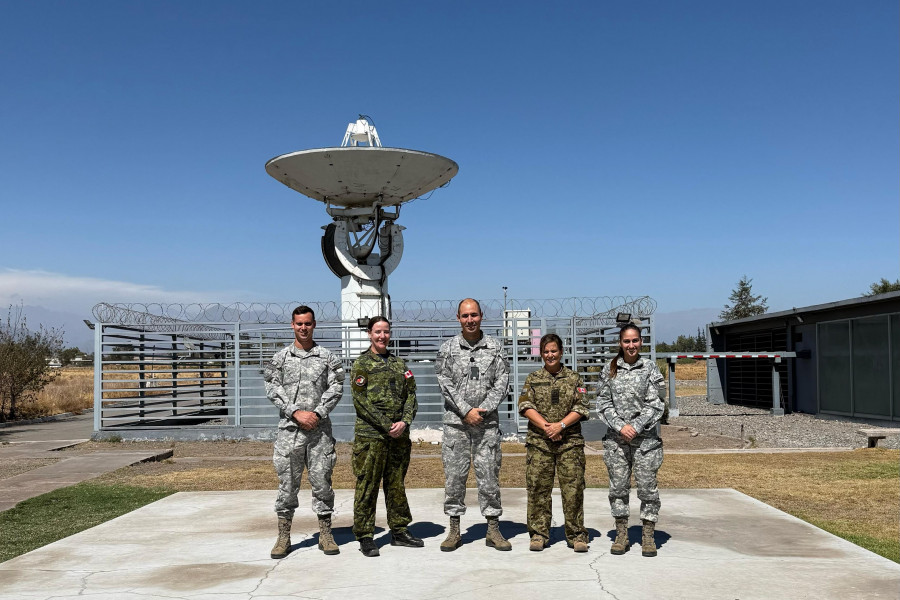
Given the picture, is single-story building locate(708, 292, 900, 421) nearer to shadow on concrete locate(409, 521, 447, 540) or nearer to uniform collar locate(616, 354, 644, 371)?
uniform collar locate(616, 354, 644, 371)

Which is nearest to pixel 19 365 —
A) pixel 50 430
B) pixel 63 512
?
pixel 50 430

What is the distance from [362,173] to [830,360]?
45.5 feet

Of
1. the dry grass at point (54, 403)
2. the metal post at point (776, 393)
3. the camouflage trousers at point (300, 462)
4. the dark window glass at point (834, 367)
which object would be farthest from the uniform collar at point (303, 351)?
the dry grass at point (54, 403)

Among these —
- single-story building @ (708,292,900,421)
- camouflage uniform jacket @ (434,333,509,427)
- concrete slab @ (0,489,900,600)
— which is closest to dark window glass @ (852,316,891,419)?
single-story building @ (708,292,900,421)

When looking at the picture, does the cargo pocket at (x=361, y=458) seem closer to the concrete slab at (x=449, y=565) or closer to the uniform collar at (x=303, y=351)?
the concrete slab at (x=449, y=565)

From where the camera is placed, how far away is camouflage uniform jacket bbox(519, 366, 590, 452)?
6.46m

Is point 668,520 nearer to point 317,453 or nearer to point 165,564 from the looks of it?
point 317,453

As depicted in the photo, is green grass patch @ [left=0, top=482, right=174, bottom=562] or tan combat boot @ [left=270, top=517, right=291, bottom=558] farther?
green grass patch @ [left=0, top=482, right=174, bottom=562]

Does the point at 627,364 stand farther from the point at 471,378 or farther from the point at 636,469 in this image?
the point at 471,378

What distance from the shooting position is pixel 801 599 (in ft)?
16.7

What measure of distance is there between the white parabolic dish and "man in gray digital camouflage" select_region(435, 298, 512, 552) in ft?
38.4

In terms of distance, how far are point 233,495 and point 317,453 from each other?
3.51 m

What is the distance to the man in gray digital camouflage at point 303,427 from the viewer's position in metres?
6.36

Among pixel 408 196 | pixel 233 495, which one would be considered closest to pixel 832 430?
pixel 408 196
